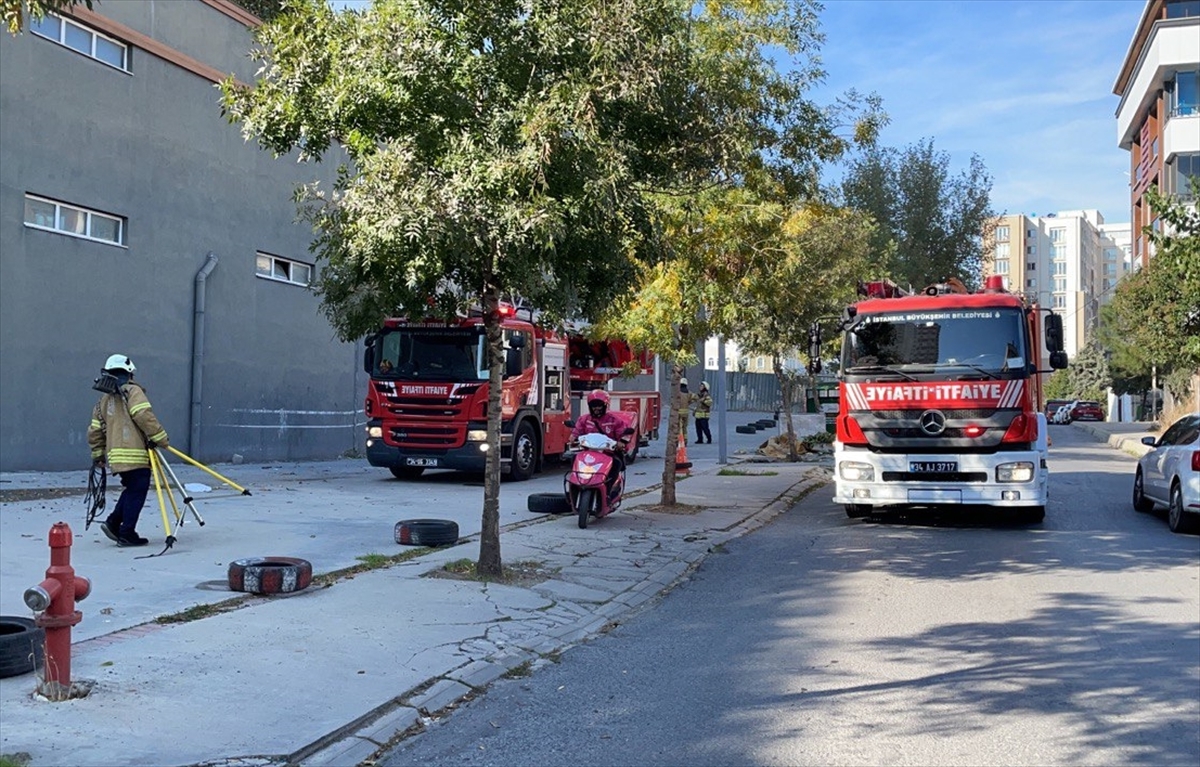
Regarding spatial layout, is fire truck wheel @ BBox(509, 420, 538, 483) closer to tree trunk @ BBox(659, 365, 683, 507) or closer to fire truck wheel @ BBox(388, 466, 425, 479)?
fire truck wheel @ BBox(388, 466, 425, 479)

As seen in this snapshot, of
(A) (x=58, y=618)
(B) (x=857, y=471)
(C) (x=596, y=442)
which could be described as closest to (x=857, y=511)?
(B) (x=857, y=471)

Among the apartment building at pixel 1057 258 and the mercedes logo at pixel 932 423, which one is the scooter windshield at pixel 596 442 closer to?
the mercedes logo at pixel 932 423

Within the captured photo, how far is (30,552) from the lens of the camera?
9.92m

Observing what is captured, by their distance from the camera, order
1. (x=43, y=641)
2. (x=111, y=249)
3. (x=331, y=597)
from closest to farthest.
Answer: (x=43, y=641), (x=331, y=597), (x=111, y=249)

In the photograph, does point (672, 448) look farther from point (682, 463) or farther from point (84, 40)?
point (84, 40)

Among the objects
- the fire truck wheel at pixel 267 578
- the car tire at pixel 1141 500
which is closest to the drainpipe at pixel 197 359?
the fire truck wheel at pixel 267 578

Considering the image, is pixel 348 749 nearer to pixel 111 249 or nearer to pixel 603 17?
pixel 603 17

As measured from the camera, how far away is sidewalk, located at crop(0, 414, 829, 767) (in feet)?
17.2

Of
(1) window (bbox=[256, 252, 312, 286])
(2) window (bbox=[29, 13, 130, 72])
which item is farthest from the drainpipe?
(2) window (bbox=[29, 13, 130, 72])

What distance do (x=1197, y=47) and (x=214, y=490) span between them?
54.0 m

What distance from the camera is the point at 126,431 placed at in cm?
1034

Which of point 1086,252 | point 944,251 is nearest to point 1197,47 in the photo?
point 944,251

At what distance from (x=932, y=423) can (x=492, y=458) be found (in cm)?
619

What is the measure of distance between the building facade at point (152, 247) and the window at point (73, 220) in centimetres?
3
